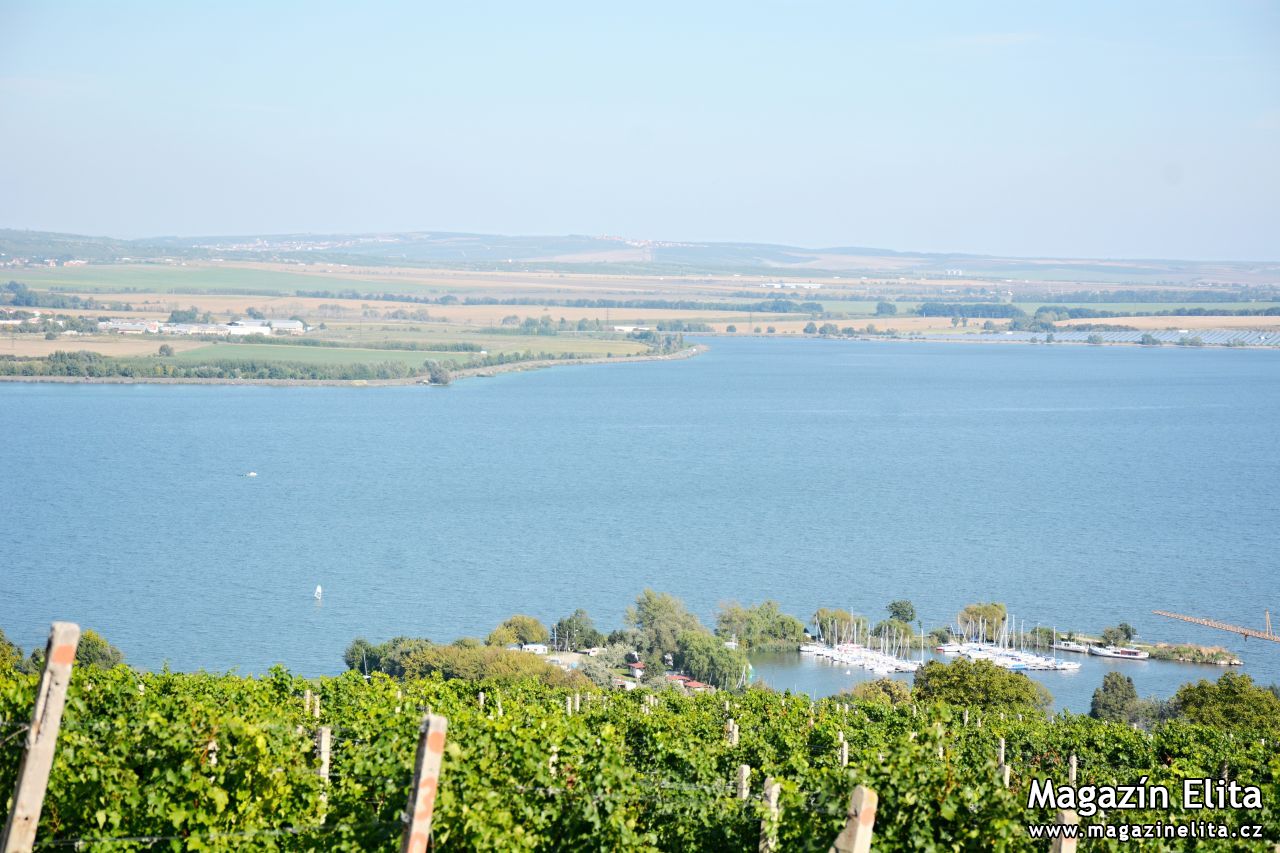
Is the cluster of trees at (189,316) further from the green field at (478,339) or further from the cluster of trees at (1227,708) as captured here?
the cluster of trees at (1227,708)

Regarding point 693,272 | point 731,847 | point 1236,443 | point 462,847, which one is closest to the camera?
point 462,847

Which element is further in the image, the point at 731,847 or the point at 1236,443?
the point at 1236,443

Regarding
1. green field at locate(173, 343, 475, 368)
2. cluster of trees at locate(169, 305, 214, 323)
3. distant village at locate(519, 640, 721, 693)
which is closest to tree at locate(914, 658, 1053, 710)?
distant village at locate(519, 640, 721, 693)

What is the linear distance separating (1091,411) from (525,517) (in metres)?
30.6

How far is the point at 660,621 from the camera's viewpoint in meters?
20.0

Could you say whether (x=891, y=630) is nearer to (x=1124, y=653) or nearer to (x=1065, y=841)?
(x=1124, y=653)

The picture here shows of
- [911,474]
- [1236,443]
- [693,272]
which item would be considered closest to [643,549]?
[911,474]

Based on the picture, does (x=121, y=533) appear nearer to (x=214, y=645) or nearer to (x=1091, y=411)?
(x=214, y=645)

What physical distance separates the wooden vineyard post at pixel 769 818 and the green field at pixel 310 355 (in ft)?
209

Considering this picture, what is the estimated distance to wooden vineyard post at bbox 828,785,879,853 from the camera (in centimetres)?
293

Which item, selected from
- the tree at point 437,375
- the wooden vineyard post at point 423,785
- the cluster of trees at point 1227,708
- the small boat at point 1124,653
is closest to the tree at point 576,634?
the small boat at point 1124,653

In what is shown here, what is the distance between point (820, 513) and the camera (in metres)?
31.6

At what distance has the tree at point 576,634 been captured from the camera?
20.1m

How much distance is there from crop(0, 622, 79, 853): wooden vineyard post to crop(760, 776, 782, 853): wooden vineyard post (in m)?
1.88
